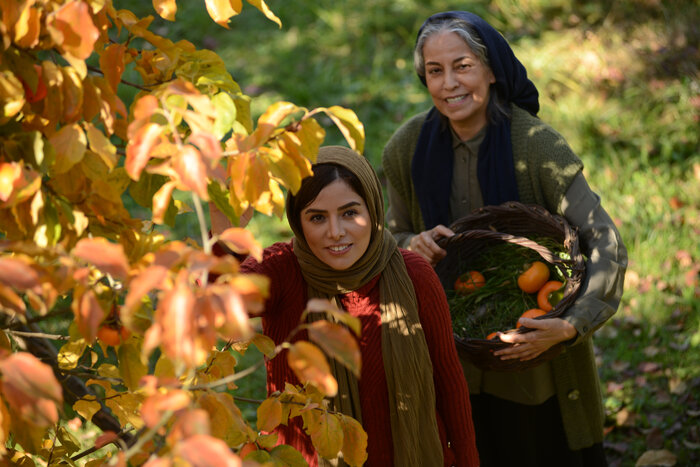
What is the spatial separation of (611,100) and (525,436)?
3519 mm

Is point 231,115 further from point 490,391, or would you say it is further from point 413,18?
point 413,18

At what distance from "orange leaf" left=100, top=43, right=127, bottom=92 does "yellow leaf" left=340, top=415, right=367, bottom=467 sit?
2.39ft

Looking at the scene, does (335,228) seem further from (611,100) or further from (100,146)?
(611,100)

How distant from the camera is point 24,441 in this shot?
110 centimetres

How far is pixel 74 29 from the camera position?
0.94m

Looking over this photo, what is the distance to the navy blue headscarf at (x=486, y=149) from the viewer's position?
90.7 inches

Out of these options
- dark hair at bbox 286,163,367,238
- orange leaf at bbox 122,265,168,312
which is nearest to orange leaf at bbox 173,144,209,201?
orange leaf at bbox 122,265,168,312

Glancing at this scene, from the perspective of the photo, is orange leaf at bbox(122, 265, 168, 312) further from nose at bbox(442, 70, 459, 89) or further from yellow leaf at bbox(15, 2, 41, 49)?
Result: nose at bbox(442, 70, 459, 89)

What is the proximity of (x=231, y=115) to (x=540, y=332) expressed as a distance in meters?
1.27

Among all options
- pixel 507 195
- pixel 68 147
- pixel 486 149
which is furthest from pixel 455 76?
pixel 68 147

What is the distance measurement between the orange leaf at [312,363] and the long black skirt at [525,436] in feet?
5.45

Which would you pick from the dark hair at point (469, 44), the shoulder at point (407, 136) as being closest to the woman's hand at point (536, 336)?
the dark hair at point (469, 44)

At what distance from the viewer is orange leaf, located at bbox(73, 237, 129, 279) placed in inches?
33.8

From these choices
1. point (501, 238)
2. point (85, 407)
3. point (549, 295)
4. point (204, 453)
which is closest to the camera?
point (204, 453)
